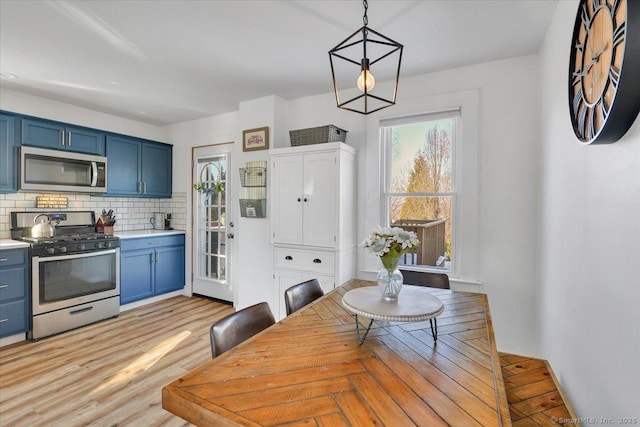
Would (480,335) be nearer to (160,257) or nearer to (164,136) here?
(160,257)

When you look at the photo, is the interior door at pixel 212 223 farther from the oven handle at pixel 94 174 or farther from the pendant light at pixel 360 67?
the pendant light at pixel 360 67

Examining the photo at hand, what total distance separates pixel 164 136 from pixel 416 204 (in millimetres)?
4040

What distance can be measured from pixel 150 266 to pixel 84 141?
5.73 ft

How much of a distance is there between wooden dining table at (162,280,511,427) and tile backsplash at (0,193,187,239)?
3.76 metres

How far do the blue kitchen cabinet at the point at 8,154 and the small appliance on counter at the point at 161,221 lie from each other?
1.76 m

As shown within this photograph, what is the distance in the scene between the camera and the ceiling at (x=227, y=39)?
1994 mm

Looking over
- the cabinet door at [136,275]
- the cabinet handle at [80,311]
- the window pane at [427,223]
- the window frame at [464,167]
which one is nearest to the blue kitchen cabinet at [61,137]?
the cabinet door at [136,275]

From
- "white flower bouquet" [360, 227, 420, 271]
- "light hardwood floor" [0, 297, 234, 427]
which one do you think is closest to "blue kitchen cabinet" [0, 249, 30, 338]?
"light hardwood floor" [0, 297, 234, 427]

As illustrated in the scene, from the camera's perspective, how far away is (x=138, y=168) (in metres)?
4.42

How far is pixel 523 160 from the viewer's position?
8.50ft

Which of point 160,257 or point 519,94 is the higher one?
point 519,94

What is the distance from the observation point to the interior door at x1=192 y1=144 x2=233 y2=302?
173 inches

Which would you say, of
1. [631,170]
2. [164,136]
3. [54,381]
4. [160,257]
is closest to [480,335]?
[631,170]

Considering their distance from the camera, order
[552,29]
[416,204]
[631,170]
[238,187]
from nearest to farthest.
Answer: [631,170]
[552,29]
[416,204]
[238,187]
